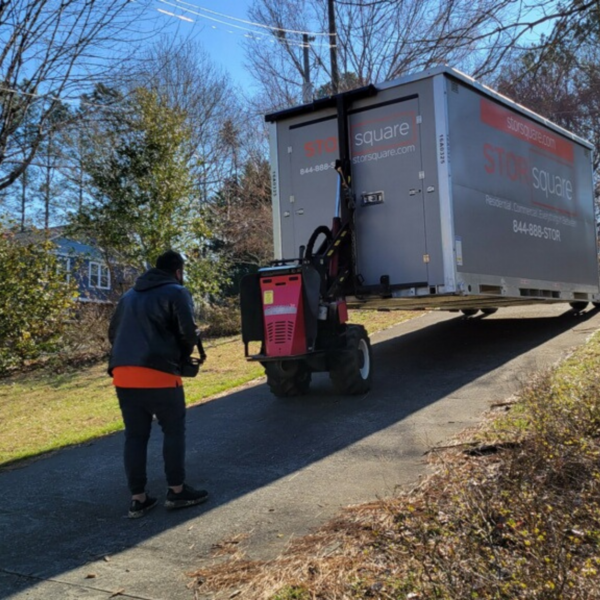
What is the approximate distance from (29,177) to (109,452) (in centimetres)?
1925

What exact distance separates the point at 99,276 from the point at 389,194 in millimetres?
10736

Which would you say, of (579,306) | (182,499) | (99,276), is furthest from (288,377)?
(99,276)

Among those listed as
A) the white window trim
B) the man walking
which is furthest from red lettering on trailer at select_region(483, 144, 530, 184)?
the white window trim

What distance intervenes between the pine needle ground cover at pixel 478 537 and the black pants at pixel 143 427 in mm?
980

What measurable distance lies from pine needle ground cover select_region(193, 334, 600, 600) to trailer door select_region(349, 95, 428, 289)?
11.9 feet

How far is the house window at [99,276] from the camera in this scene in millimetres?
16672

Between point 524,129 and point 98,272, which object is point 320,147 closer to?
point 524,129

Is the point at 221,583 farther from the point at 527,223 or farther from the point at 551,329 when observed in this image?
the point at 551,329

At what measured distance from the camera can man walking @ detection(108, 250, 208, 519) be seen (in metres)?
4.83

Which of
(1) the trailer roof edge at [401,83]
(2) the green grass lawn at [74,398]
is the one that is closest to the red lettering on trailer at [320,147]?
(1) the trailer roof edge at [401,83]

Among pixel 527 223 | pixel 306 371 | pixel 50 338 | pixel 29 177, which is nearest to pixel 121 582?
pixel 306 371

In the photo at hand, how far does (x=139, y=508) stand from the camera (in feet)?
15.9

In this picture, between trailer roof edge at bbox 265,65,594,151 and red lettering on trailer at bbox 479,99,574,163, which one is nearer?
trailer roof edge at bbox 265,65,594,151

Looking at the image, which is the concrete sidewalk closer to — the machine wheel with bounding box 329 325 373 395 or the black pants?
the machine wheel with bounding box 329 325 373 395
